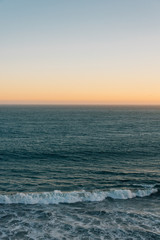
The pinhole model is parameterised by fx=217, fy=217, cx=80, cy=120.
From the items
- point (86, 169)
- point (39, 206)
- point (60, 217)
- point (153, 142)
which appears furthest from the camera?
point (153, 142)

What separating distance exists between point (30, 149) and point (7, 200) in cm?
2425

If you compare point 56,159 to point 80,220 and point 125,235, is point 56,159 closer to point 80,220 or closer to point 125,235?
point 80,220

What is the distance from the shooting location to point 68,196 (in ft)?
91.5

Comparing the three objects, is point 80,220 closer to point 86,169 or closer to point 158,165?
point 86,169

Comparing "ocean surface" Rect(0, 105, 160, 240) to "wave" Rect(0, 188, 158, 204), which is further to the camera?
"wave" Rect(0, 188, 158, 204)

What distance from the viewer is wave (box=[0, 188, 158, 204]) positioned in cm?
2694

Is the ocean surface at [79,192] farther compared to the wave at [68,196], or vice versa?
the wave at [68,196]

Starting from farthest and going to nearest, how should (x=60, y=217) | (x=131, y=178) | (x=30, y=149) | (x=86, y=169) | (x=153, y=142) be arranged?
1. (x=153, y=142)
2. (x=30, y=149)
3. (x=86, y=169)
4. (x=131, y=178)
5. (x=60, y=217)

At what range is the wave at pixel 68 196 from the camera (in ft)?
88.4

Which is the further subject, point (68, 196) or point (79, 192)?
point (79, 192)

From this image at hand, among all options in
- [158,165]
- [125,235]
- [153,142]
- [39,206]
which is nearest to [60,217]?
[39,206]

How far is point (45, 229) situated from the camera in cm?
2108

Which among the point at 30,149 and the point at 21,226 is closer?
the point at 21,226

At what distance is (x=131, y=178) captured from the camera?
3453 cm
